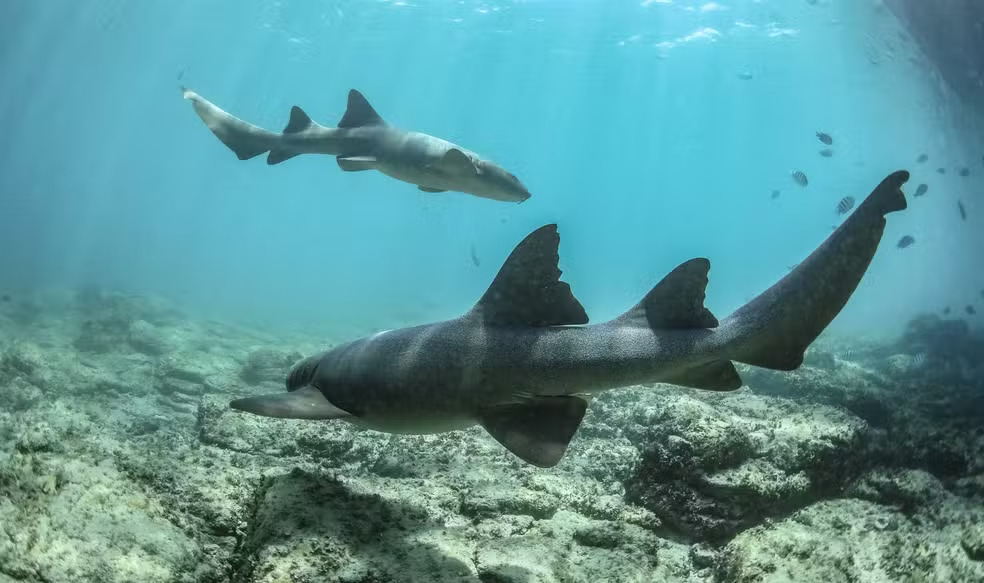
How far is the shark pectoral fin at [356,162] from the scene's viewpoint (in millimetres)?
5914

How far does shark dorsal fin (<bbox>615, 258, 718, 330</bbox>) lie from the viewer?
3.05 meters

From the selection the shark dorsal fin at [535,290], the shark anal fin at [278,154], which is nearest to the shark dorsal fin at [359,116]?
the shark anal fin at [278,154]

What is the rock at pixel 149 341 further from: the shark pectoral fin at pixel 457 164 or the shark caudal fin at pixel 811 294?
the shark caudal fin at pixel 811 294

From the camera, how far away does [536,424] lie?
309cm

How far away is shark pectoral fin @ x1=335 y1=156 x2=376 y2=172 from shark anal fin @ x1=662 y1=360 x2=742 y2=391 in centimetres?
405

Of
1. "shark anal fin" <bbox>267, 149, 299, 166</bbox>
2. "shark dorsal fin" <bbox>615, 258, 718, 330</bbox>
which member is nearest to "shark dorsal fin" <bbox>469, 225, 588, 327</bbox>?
"shark dorsal fin" <bbox>615, 258, 718, 330</bbox>

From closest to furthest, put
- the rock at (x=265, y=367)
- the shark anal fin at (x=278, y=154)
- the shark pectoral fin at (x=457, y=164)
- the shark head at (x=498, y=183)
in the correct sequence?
the shark pectoral fin at (x=457, y=164) < the shark head at (x=498, y=183) < the shark anal fin at (x=278, y=154) < the rock at (x=265, y=367)

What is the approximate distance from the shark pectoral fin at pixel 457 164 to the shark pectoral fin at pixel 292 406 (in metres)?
2.84

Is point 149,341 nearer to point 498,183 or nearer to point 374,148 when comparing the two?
point 374,148

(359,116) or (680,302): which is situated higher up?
(359,116)

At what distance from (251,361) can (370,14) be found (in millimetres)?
37932

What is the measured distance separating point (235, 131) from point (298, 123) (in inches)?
26.4

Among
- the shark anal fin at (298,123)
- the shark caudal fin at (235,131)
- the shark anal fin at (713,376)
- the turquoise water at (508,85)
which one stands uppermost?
the turquoise water at (508,85)

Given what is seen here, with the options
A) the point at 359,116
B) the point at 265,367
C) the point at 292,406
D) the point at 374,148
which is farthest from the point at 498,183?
the point at 265,367
